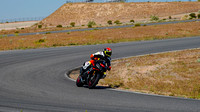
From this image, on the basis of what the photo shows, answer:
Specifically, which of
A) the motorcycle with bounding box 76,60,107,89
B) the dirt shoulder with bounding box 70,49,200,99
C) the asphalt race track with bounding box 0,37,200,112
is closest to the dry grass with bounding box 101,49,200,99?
the dirt shoulder with bounding box 70,49,200,99

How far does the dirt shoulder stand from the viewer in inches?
541

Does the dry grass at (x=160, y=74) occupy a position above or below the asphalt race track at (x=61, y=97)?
below

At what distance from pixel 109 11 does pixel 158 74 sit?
393 ft

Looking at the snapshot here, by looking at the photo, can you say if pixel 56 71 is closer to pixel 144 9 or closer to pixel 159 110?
pixel 159 110

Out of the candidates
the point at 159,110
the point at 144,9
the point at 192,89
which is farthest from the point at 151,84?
the point at 144,9

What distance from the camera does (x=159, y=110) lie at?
28.1 ft

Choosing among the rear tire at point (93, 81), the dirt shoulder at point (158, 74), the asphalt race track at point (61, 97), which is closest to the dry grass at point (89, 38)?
the dirt shoulder at point (158, 74)

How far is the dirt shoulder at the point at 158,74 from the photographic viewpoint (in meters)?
13.7

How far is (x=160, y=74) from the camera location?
55.1ft

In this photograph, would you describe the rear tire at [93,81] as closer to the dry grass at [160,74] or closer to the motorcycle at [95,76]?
the motorcycle at [95,76]

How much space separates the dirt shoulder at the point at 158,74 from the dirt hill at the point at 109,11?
103832 millimetres

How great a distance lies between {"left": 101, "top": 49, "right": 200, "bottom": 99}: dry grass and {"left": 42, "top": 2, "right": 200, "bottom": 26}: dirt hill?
10392cm

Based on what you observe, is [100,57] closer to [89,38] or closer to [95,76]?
[95,76]

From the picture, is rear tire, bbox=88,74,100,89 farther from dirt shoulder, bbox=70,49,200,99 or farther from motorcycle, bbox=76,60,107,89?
dirt shoulder, bbox=70,49,200,99
